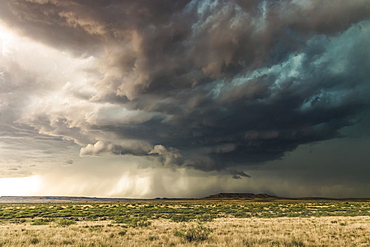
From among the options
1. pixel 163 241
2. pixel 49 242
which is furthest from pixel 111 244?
pixel 49 242

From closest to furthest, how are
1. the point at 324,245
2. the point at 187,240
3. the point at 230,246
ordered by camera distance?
the point at 230,246
the point at 324,245
the point at 187,240

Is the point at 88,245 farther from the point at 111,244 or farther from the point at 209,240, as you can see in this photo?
the point at 209,240

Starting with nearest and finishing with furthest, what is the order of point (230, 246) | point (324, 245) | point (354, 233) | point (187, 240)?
point (230, 246) < point (324, 245) < point (187, 240) < point (354, 233)

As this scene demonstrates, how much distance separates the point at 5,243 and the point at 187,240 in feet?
42.4

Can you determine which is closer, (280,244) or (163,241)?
(280,244)

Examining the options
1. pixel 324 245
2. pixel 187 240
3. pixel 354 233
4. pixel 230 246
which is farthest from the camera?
pixel 354 233

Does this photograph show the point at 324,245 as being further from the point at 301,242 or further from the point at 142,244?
the point at 142,244

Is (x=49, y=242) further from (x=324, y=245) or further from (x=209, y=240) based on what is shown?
(x=324, y=245)

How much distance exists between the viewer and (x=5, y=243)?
60.6 feet

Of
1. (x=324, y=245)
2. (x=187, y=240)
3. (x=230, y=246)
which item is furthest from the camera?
(x=187, y=240)

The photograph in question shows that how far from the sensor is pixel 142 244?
17.6 meters

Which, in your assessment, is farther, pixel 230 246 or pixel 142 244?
pixel 142 244

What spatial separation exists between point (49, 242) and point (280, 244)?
15846 millimetres

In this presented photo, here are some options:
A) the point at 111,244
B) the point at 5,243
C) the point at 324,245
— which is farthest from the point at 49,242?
the point at 324,245
